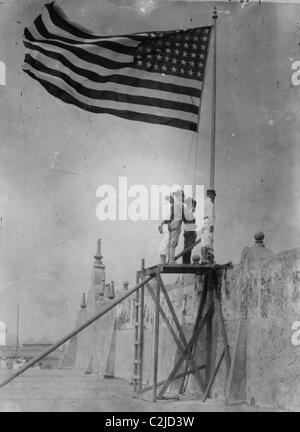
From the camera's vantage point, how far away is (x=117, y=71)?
40.1 feet

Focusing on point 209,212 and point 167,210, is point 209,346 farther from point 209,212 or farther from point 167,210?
point 167,210

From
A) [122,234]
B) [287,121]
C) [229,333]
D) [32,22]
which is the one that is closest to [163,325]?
[122,234]

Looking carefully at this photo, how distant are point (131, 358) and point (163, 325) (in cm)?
322

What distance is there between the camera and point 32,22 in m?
12.1

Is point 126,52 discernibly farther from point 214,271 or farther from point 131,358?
point 131,358

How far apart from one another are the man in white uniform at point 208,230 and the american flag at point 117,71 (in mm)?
1372

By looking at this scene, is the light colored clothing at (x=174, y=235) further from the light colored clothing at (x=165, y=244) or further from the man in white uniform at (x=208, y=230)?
the man in white uniform at (x=208, y=230)

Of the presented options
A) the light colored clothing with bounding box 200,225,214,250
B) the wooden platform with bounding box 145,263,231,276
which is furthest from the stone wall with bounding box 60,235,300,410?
the light colored clothing with bounding box 200,225,214,250

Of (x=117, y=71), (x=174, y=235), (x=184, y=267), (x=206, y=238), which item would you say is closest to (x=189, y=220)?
(x=174, y=235)

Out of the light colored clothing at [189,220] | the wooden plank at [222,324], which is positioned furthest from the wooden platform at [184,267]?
the light colored clothing at [189,220]

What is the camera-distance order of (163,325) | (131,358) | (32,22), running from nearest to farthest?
1. (32,22)
2. (163,325)
3. (131,358)

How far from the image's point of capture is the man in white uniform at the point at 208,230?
11750mm

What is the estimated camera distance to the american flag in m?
12.0

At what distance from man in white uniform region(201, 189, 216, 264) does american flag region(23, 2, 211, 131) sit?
137 cm
